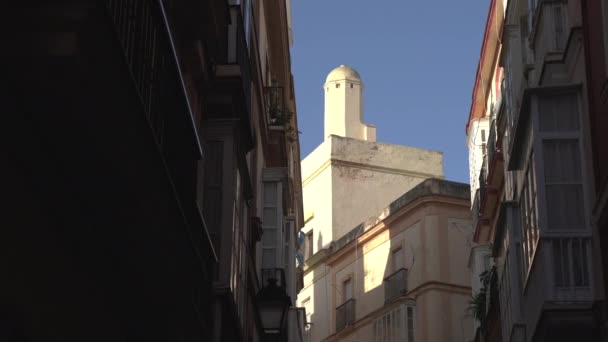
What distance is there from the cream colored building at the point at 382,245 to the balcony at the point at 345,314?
0.09 ft

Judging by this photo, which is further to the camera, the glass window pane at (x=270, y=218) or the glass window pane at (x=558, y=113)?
the glass window pane at (x=270, y=218)

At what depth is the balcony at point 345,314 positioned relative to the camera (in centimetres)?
3766

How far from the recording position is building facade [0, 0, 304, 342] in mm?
6992

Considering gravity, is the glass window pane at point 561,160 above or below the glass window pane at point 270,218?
below

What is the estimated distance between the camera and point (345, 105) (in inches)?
1876

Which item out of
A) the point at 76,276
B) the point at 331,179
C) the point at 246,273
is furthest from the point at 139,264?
the point at 331,179

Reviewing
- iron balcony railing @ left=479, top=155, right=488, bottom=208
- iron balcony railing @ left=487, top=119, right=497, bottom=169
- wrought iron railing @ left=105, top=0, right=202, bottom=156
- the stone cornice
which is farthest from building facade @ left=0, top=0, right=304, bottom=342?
the stone cornice

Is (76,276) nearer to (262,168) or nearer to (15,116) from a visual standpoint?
(15,116)

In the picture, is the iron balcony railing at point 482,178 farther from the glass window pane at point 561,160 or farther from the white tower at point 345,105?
the white tower at point 345,105

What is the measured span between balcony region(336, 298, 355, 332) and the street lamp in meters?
23.8

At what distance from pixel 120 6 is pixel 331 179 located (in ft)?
111

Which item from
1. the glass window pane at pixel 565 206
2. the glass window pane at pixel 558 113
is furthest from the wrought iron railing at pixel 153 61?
the glass window pane at pixel 558 113

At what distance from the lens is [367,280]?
122ft

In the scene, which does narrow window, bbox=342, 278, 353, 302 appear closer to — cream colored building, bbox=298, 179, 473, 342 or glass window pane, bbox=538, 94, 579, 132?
cream colored building, bbox=298, 179, 473, 342
